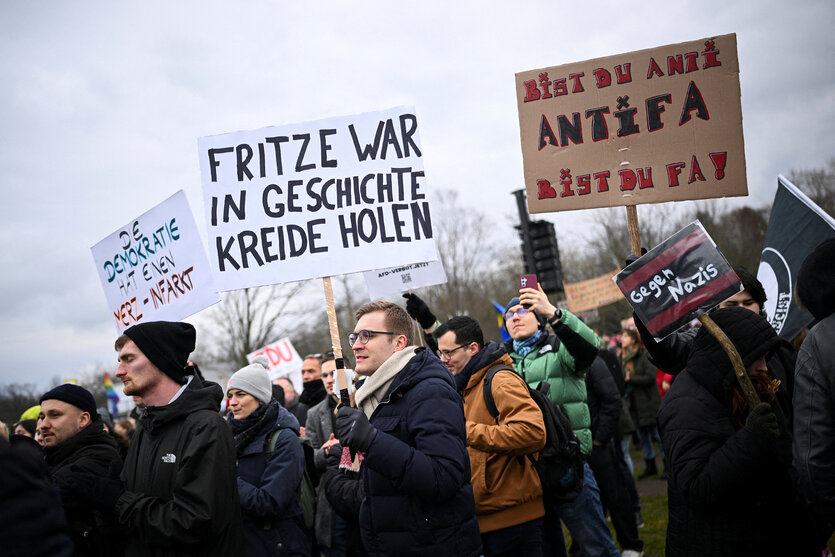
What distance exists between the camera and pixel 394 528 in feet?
10.2

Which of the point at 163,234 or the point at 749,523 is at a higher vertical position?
the point at 163,234

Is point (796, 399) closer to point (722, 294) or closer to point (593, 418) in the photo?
point (722, 294)

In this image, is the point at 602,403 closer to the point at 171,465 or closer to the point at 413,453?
the point at 413,453

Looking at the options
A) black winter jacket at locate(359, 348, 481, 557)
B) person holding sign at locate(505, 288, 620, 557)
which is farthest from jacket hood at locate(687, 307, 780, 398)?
person holding sign at locate(505, 288, 620, 557)

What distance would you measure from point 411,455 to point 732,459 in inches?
55.4

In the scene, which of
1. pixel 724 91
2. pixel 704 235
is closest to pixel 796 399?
pixel 704 235

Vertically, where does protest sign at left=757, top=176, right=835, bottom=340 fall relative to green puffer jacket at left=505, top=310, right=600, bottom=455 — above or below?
above

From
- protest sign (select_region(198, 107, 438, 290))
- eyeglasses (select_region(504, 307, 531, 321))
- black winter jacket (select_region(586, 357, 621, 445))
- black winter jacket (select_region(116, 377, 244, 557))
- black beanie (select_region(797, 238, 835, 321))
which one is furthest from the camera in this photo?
black winter jacket (select_region(586, 357, 621, 445))

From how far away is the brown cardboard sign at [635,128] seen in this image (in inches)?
168

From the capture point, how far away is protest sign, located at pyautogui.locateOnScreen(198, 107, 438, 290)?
14.8ft

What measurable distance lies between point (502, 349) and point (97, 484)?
258 cm

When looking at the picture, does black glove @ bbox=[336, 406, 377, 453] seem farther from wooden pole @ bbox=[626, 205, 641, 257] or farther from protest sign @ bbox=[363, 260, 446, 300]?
protest sign @ bbox=[363, 260, 446, 300]

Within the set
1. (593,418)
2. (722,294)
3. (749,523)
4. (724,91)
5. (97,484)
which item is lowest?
(593,418)

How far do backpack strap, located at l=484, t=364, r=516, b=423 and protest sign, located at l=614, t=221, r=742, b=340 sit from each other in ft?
3.90
